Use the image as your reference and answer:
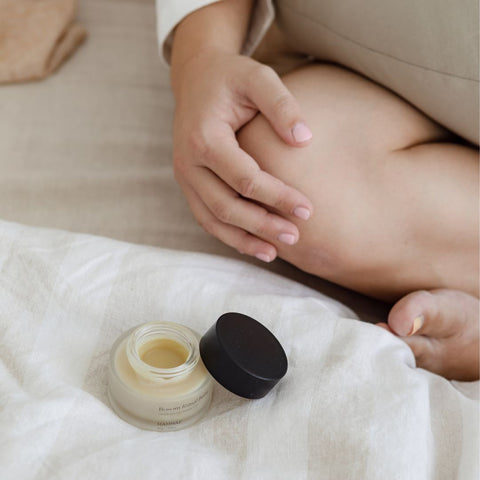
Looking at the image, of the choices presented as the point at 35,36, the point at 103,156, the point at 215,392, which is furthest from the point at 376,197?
the point at 35,36

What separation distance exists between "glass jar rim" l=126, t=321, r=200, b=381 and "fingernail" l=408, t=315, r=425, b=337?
251 millimetres

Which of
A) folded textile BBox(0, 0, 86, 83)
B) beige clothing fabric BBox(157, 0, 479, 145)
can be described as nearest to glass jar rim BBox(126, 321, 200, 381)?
beige clothing fabric BBox(157, 0, 479, 145)

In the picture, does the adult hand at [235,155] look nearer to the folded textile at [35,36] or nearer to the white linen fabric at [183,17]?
the white linen fabric at [183,17]

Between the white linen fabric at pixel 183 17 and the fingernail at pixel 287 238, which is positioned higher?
the white linen fabric at pixel 183 17

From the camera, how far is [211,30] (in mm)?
783

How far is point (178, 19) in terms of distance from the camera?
81 centimetres

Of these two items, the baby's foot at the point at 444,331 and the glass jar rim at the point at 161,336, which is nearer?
the glass jar rim at the point at 161,336

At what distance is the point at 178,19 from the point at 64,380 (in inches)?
19.3

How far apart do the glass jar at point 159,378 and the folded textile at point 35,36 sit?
0.56 meters

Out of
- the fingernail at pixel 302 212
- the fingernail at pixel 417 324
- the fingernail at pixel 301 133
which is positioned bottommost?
the fingernail at pixel 417 324

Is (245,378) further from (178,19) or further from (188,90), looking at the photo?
(178,19)

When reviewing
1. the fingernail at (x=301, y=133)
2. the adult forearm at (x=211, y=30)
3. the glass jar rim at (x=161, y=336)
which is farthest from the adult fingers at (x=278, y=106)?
the glass jar rim at (x=161, y=336)

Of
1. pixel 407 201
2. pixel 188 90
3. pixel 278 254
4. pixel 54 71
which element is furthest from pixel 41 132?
pixel 407 201

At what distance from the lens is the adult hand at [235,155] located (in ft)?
2.12
